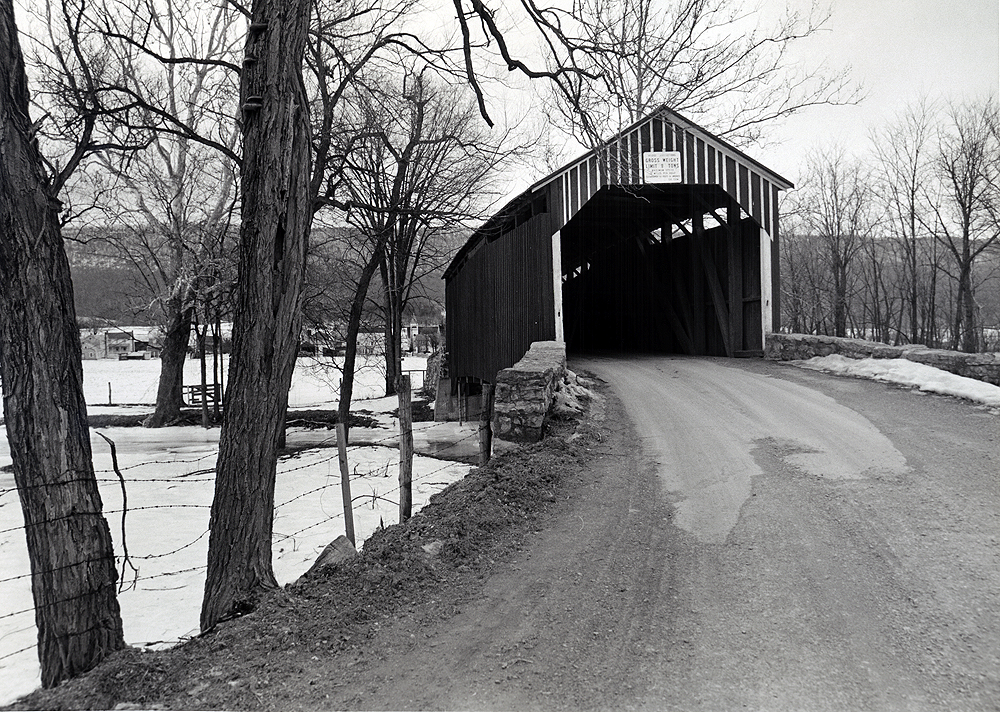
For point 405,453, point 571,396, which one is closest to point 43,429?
point 405,453

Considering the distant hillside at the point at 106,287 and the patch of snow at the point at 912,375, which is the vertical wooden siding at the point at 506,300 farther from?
the distant hillside at the point at 106,287

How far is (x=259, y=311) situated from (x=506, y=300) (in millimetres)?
9695

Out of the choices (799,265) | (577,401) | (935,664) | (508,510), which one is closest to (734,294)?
(577,401)

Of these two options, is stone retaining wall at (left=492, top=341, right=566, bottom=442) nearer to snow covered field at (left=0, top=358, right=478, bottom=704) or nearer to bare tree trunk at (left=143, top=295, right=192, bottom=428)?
snow covered field at (left=0, top=358, right=478, bottom=704)

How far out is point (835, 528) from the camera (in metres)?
4.36

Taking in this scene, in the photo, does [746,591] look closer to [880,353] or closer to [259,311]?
[259,311]

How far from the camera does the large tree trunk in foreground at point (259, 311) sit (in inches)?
165

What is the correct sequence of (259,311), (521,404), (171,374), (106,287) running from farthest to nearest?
(106,287)
(171,374)
(521,404)
(259,311)

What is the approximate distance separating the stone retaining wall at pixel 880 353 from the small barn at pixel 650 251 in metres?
0.67

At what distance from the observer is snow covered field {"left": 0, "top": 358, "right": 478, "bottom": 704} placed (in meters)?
5.73

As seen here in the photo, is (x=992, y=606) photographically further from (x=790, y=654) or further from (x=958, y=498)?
(x=958, y=498)

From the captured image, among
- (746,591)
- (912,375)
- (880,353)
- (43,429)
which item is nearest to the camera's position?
(746,591)

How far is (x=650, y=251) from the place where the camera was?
16688mm

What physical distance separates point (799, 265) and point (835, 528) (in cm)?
3576
